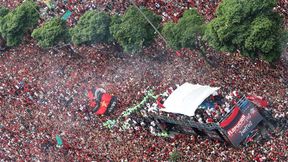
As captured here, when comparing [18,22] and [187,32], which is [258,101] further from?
[18,22]

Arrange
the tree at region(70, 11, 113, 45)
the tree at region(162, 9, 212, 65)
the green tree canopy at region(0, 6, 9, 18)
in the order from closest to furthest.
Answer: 1. the tree at region(162, 9, 212, 65)
2. the tree at region(70, 11, 113, 45)
3. the green tree canopy at region(0, 6, 9, 18)

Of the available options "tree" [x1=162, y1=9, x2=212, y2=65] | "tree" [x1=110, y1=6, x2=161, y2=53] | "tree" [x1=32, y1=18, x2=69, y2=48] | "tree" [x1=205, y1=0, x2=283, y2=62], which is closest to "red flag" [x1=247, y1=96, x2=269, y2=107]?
"tree" [x1=205, y1=0, x2=283, y2=62]

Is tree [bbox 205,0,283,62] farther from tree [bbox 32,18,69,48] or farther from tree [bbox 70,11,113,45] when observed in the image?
tree [bbox 32,18,69,48]

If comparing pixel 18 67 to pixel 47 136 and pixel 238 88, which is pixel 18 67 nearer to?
pixel 47 136

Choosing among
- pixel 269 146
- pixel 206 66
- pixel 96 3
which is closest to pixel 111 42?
pixel 96 3

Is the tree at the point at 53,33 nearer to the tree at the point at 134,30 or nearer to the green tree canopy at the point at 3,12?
the tree at the point at 134,30
